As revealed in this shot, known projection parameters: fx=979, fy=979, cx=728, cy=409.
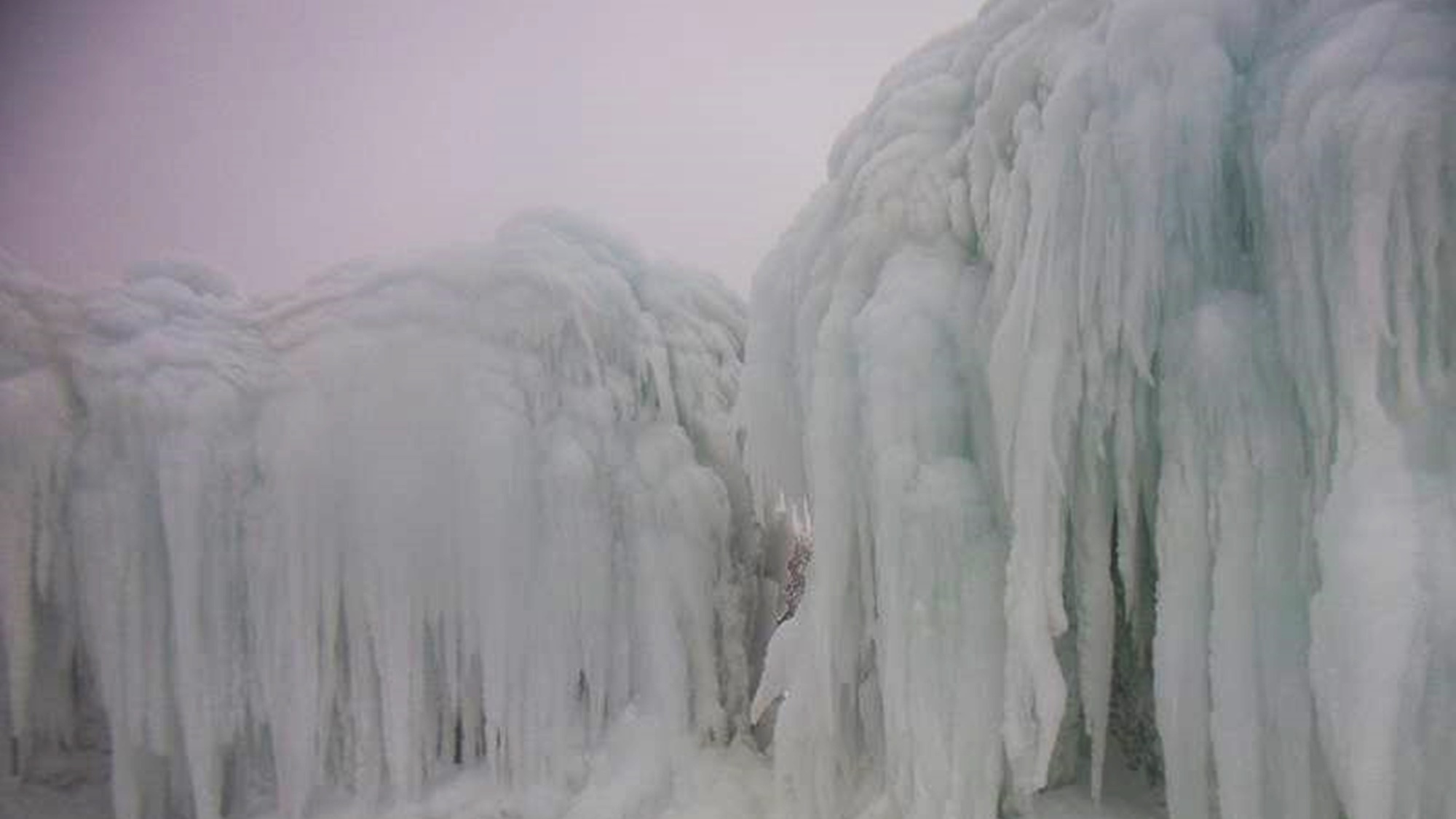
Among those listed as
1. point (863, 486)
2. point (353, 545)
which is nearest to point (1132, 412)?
point (863, 486)

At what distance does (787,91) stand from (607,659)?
3073mm

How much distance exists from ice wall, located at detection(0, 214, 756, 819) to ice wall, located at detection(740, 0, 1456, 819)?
122cm

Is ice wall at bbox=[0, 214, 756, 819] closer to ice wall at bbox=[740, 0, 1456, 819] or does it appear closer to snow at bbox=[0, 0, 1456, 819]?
snow at bbox=[0, 0, 1456, 819]

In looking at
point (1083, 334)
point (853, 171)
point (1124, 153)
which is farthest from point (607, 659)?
point (1124, 153)

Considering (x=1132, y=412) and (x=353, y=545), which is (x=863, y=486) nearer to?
(x=1132, y=412)

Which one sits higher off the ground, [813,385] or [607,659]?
[813,385]

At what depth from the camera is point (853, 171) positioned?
3.74 m

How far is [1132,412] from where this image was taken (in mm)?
2832

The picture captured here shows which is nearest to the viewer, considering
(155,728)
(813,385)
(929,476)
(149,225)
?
(929,476)

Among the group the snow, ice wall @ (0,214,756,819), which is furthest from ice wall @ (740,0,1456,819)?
ice wall @ (0,214,756,819)

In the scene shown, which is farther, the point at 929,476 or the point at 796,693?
the point at 796,693

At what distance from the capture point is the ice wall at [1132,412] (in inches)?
89.0

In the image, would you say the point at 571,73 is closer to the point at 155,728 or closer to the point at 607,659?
the point at 607,659

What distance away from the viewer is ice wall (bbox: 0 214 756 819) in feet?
15.5
